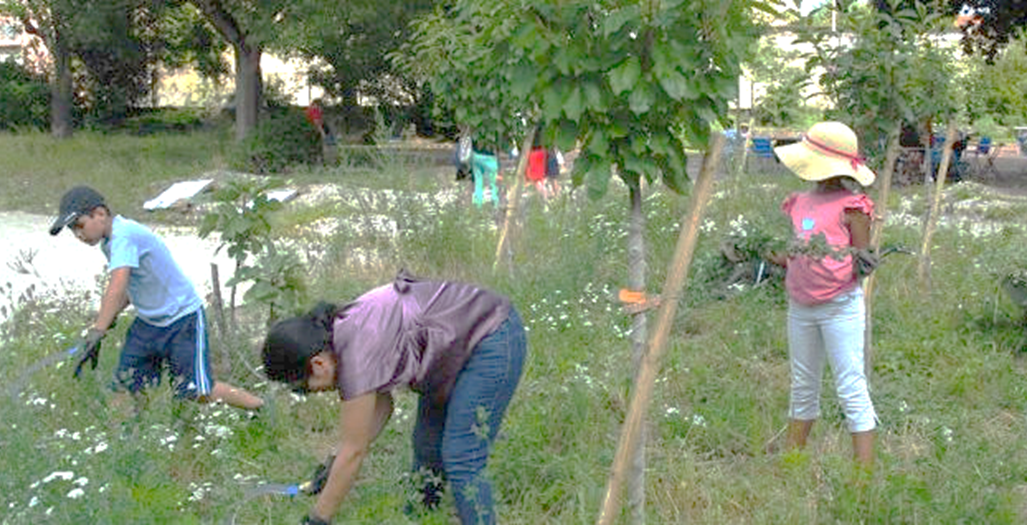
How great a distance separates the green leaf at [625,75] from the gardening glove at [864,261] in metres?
1.45

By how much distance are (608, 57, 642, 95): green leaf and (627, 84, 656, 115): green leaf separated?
3 cm

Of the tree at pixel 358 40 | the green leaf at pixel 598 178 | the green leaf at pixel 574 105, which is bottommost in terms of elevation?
the green leaf at pixel 598 178

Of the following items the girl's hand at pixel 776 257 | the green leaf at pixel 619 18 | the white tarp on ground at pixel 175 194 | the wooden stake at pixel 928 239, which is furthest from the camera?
the white tarp on ground at pixel 175 194

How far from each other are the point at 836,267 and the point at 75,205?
3.15 m

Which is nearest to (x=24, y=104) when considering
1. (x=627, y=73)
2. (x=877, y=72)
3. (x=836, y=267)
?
(x=877, y=72)

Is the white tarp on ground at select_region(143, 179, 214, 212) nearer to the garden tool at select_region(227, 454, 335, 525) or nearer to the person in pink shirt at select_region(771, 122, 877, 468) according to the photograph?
the garden tool at select_region(227, 454, 335, 525)

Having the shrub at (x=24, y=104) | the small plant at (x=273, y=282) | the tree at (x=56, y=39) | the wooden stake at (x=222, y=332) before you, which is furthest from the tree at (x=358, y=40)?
the small plant at (x=273, y=282)

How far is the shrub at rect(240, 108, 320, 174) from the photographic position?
23641 mm

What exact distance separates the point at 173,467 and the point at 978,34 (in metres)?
19.6

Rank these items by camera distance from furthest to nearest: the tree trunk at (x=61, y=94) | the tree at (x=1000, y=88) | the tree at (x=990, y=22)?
the tree trunk at (x=61, y=94) < the tree at (x=990, y=22) < the tree at (x=1000, y=88)

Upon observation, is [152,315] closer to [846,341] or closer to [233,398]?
[233,398]

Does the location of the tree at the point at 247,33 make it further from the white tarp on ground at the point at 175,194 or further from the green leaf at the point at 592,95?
the green leaf at the point at 592,95

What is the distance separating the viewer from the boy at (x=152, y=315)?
17.4 ft

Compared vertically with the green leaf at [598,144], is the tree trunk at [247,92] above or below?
above
